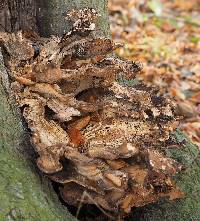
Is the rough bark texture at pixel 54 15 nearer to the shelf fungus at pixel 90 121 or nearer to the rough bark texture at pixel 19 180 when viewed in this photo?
the shelf fungus at pixel 90 121

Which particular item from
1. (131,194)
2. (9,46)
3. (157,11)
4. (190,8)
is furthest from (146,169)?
(190,8)

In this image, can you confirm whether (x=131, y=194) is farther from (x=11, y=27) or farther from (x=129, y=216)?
(x=11, y=27)

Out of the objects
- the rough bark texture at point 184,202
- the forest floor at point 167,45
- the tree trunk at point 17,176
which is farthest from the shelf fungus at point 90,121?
the forest floor at point 167,45

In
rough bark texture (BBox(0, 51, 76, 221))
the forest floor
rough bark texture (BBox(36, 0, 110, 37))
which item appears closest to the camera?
rough bark texture (BBox(0, 51, 76, 221))

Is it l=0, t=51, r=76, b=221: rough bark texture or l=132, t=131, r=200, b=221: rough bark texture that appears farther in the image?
l=132, t=131, r=200, b=221: rough bark texture

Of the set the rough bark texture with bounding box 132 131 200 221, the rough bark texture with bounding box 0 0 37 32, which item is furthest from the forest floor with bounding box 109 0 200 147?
the rough bark texture with bounding box 0 0 37 32

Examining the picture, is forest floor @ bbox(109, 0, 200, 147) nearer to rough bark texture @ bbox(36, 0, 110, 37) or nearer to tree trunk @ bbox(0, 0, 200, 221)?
tree trunk @ bbox(0, 0, 200, 221)
